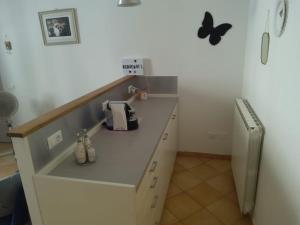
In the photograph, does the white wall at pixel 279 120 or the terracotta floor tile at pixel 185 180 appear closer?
the white wall at pixel 279 120

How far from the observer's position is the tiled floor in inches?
79.4

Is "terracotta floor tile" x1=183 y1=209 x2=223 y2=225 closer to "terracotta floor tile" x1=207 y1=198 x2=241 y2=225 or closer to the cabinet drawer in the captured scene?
"terracotta floor tile" x1=207 y1=198 x2=241 y2=225

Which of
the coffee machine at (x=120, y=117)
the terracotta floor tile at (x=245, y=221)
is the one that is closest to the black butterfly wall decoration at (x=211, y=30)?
the coffee machine at (x=120, y=117)

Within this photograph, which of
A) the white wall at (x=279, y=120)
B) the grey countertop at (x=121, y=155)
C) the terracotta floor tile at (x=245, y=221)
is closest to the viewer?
the white wall at (x=279, y=120)

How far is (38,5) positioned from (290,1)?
2946 millimetres

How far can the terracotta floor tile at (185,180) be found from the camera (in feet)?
8.07

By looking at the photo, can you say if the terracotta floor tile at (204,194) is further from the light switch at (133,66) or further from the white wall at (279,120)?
the light switch at (133,66)

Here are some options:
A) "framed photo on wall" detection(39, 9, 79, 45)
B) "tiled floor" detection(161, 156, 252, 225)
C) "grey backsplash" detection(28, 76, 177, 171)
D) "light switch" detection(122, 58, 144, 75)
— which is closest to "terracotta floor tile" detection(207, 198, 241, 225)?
"tiled floor" detection(161, 156, 252, 225)

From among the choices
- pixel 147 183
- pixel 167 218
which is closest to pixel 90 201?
pixel 147 183

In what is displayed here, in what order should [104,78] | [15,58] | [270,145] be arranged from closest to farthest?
1. [270,145]
2. [104,78]
3. [15,58]

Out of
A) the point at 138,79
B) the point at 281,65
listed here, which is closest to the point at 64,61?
the point at 138,79

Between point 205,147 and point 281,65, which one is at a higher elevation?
point 281,65

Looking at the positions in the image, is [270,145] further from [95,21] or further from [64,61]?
[64,61]

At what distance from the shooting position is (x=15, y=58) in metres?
3.35
